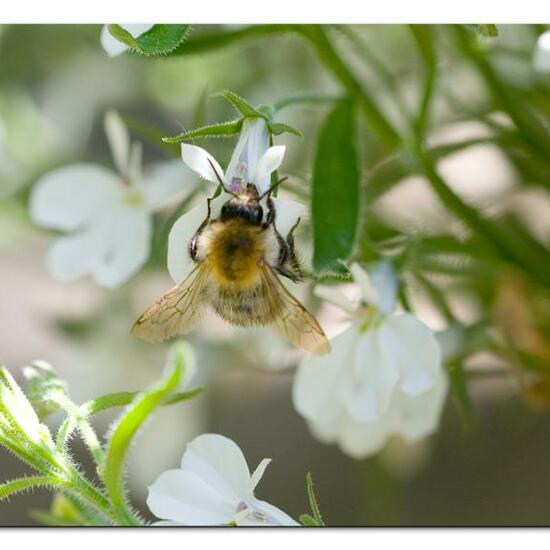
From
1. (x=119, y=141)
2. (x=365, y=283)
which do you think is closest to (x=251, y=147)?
(x=365, y=283)

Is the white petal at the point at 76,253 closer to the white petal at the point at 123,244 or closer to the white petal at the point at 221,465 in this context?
the white petal at the point at 123,244

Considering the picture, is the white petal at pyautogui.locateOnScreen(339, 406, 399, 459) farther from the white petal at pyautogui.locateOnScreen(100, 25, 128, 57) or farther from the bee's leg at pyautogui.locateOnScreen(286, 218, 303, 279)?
the white petal at pyautogui.locateOnScreen(100, 25, 128, 57)

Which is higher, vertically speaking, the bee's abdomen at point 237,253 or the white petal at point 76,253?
the bee's abdomen at point 237,253

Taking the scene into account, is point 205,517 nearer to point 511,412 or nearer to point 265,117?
point 265,117

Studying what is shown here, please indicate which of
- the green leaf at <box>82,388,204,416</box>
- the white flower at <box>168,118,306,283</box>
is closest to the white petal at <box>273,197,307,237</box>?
the white flower at <box>168,118,306,283</box>

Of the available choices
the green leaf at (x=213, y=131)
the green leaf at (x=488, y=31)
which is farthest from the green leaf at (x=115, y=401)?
the green leaf at (x=488, y=31)
